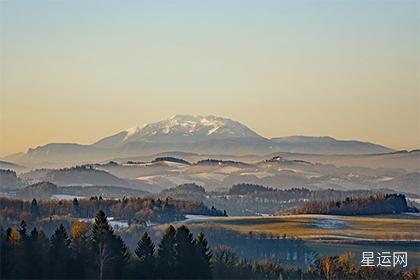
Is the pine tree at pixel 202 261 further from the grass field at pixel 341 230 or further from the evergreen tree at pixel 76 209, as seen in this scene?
the evergreen tree at pixel 76 209

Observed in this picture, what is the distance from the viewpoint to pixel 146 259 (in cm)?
4888

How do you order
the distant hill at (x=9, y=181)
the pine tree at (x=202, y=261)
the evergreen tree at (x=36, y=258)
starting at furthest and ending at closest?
the distant hill at (x=9, y=181), the pine tree at (x=202, y=261), the evergreen tree at (x=36, y=258)

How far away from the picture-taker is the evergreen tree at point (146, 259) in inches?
1854

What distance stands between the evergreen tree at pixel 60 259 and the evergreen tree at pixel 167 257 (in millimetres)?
4212

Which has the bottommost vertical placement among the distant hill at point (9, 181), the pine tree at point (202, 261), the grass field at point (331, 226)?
the pine tree at point (202, 261)

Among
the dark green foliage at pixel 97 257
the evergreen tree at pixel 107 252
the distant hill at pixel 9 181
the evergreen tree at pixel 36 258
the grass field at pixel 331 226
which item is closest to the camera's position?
the evergreen tree at pixel 36 258

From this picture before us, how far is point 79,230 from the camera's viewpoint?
50500 mm

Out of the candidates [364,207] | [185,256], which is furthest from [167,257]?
[364,207]

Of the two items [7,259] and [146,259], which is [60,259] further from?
[146,259]

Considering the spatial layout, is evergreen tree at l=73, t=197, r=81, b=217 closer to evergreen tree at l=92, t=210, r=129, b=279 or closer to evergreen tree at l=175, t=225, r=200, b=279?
evergreen tree at l=92, t=210, r=129, b=279

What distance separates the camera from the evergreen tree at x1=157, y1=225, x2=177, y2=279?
1839 inches

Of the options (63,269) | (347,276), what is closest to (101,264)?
(63,269)

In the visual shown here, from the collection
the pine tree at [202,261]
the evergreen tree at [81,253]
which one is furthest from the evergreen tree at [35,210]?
the pine tree at [202,261]

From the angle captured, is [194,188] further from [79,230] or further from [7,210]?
[79,230]
